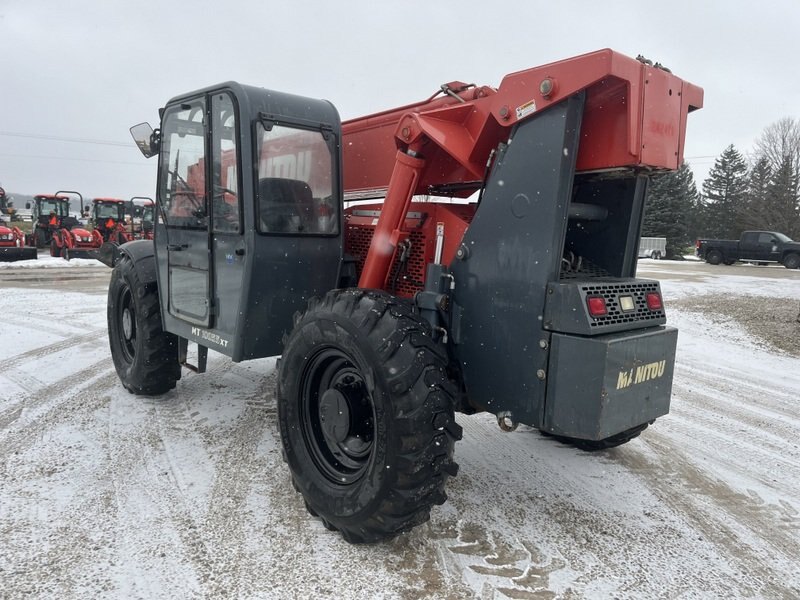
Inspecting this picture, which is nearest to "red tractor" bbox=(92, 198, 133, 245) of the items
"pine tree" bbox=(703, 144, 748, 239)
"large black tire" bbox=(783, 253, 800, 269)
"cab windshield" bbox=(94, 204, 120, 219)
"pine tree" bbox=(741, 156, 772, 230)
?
"cab windshield" bbox=(94, 204, 120, 219)

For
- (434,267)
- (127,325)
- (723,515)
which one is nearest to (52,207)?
(127,325)

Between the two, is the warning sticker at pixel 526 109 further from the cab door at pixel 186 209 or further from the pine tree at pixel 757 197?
the pine tree at pixel 757 197

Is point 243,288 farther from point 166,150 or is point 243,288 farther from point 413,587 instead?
point 413,587

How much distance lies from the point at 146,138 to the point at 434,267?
9.70ft

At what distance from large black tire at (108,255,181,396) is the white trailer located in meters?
33.3

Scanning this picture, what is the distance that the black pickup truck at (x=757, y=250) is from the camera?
85.6ft

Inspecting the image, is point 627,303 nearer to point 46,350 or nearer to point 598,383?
point 598,383

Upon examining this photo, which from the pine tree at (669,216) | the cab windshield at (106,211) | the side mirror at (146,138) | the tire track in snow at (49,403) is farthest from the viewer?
A: the pine tree at (669,216)

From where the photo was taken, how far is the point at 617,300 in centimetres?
280

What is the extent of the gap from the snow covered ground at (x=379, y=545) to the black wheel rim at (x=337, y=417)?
13.4 inches

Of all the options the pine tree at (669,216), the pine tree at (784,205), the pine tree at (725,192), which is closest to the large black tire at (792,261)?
the pine tree at (669,216)

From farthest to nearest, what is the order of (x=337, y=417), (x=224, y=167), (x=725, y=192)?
(x=725, y=192), (x=224, y=167), (x=337, y=417)

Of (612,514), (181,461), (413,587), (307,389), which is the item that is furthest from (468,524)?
(181,461)

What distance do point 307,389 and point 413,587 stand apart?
1.18 meters
